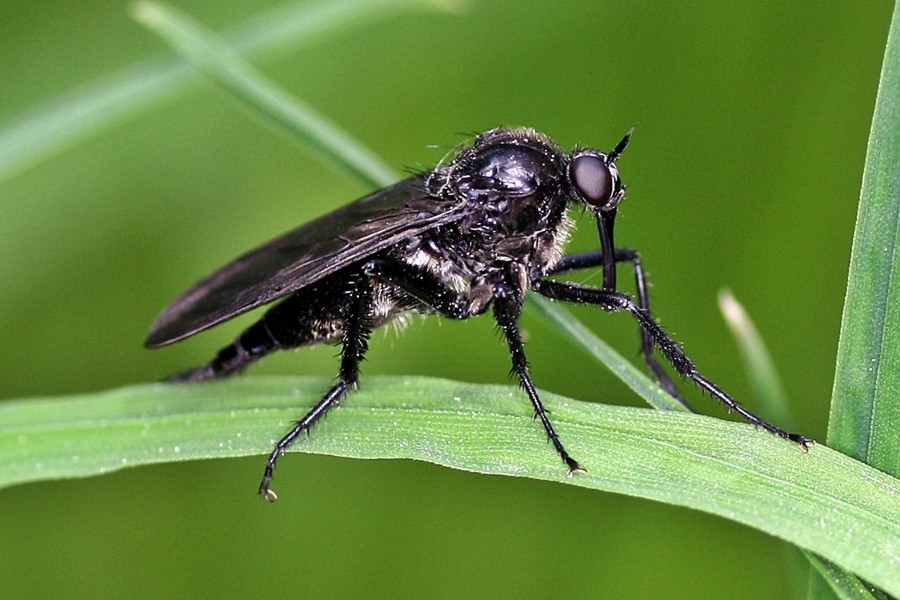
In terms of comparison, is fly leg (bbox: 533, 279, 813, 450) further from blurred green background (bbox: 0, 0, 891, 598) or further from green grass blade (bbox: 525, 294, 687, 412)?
blurred green background (bbox: 0, 0, 891, 598)

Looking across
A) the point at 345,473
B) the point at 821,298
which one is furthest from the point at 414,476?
the point at 821,298

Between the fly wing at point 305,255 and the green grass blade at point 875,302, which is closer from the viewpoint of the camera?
the green grass blade at point 875,302

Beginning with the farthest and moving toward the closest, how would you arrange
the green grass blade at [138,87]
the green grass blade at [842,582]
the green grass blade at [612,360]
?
the green grass blade at [138,87] < the green grass blade at [612,360] < the green grass blade at [842,582]

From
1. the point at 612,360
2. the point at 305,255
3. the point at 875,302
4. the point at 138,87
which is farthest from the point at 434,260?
the point at 875,302

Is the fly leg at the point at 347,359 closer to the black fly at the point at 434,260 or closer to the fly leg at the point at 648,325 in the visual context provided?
the black fly at the point at 434,260

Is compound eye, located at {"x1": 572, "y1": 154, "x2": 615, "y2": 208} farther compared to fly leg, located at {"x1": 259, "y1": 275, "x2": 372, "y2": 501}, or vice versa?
compound eye, located at {"x1": 572, "y1": 154, "x2": 615, "y2": 208}

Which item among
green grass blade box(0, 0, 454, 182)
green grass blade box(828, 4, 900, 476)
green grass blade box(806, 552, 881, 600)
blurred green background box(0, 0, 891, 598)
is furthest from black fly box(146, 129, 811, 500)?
green grass blade box(806, 552, 881, 600)

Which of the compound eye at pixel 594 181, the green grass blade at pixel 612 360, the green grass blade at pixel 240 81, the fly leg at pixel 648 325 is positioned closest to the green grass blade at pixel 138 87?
the green grass blade at pixel 240 81
